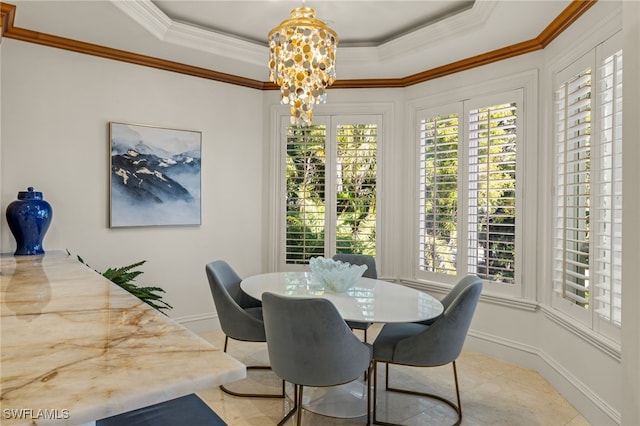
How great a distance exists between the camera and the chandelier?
2590mm

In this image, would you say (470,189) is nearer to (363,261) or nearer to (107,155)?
(363,261)

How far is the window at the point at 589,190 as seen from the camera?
93.0 inches

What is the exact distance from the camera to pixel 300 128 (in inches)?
178

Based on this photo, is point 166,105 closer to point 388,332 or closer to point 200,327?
point 200,327

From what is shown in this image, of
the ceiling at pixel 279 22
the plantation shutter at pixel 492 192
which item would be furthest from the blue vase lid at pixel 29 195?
the plantation shutter at pixel 492 192

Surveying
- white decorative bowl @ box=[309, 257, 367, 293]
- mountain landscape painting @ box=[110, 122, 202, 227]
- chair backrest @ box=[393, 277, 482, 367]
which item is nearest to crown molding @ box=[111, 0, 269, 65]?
mountain landscape painting @ box=[110, 122, 202, 227]

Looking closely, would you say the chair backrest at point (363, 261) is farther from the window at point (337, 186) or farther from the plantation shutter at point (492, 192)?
the plantation shutter at point (492, 192)

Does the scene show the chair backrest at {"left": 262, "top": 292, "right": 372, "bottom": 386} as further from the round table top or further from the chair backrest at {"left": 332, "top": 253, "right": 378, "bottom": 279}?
the chair backrest at {"left": 332, "top": 253, "right": 378, "bottom": 279}

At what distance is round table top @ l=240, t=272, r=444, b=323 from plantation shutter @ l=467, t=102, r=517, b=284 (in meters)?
1.14

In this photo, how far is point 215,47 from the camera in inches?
145

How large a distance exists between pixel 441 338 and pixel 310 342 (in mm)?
773

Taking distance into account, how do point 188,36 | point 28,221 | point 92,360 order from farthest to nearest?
point 188,36 → point 28,221 → point 92,360

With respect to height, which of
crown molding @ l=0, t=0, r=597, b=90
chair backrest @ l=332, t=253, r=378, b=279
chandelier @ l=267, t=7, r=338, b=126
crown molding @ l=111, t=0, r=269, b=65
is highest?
crown molding @ l=111, t=0, r=269, b=65

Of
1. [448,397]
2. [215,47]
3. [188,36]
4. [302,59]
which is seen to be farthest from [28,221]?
[448,397]
